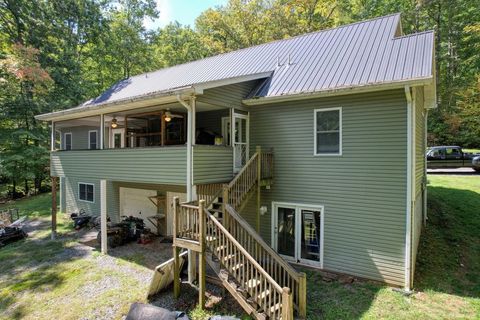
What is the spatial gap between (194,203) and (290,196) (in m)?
3.31

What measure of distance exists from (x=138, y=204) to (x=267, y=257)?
A: 8.24 meters

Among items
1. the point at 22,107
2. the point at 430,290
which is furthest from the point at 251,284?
the point at 22,107

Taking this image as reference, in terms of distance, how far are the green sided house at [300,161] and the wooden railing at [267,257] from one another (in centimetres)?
4

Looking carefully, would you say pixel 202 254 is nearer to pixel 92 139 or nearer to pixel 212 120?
pixel 212 120

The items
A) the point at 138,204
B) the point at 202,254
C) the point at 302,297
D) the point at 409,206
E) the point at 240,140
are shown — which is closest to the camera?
the point at 302,297

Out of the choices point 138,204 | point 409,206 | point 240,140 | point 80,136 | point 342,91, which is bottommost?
point 138,204

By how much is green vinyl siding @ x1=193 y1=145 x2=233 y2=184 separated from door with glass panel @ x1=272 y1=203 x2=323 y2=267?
2169 millimetres


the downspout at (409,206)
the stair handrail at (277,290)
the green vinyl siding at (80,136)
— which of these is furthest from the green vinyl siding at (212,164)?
the green vinyl siding at (80,136)

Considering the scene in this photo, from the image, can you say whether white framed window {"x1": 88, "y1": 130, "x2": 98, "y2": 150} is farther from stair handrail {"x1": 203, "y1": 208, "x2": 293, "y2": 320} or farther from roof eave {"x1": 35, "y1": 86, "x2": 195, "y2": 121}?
stair handrail {"x1": 203, "y1": 208, "x2": 293, "y2": 320}

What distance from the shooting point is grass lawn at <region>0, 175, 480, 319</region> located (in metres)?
6.46

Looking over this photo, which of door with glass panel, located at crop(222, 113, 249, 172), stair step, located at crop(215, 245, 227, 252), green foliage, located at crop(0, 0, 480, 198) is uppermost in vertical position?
green foliage, located at crop(0, 0, 480, 198)

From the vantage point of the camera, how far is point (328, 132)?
8578 mm

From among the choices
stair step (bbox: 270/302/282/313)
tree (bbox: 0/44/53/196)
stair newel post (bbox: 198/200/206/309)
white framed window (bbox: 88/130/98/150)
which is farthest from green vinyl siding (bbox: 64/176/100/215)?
stair step (bbox: 270/302/282/313)

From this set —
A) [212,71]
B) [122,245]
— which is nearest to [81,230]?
[122,245]
